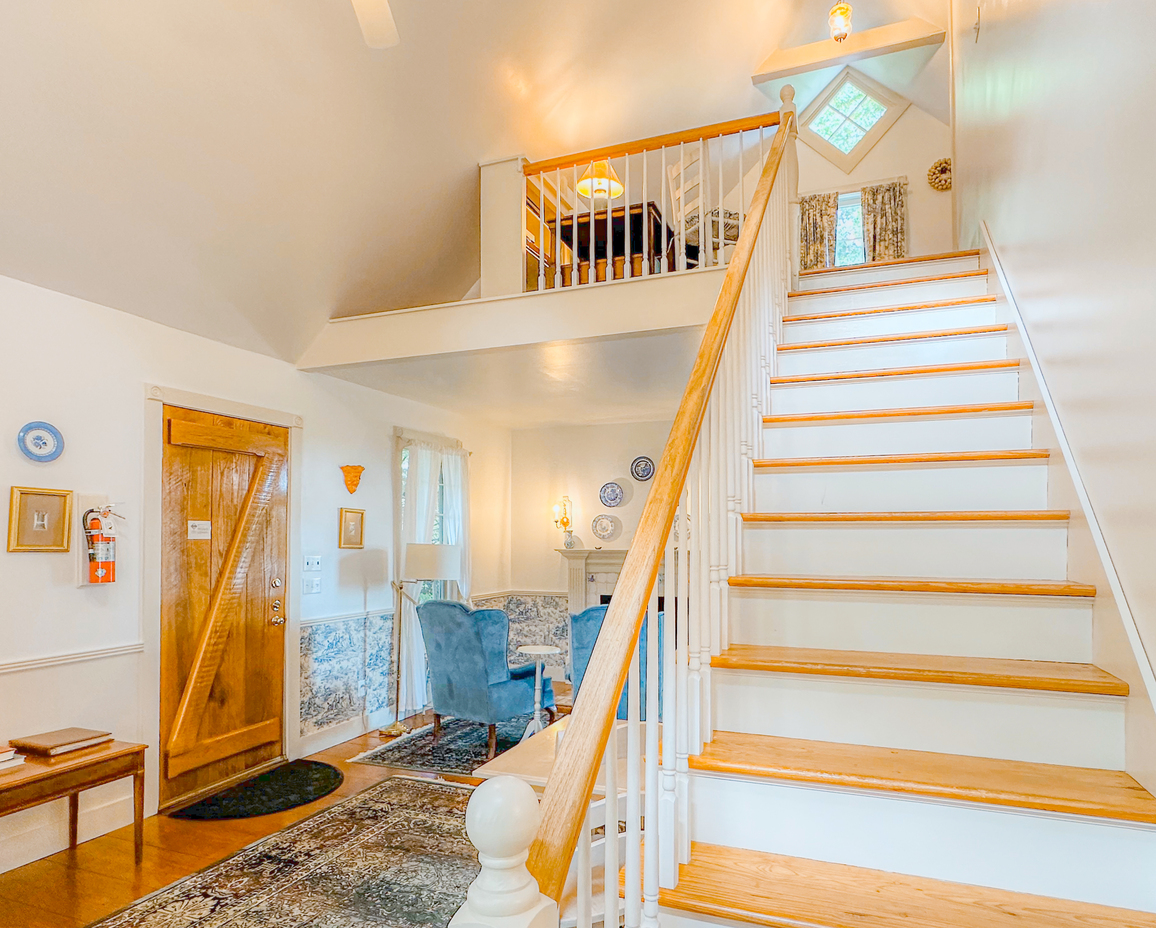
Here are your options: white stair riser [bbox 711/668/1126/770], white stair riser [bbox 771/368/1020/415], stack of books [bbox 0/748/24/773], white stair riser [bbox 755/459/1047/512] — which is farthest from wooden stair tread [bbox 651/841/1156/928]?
stack of books [bbox 0/748/24/773]

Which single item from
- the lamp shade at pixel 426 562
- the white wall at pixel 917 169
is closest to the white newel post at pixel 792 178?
the lamp shade at pixel 426 562

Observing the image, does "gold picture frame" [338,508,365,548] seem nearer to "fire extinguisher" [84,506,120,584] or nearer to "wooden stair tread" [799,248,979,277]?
"fire extinguisher" [84,506,120,584]

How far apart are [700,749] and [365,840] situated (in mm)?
2417

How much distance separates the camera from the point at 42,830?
10.4ft

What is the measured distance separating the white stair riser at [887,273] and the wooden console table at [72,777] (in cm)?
380

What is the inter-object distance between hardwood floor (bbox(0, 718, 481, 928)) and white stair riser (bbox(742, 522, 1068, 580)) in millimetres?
2695

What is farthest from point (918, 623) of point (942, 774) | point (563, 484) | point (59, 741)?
point (563, 484)

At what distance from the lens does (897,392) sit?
2613 mm

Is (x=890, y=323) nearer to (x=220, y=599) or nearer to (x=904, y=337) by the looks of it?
(x=904, y=337)

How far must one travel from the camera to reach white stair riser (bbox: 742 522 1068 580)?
1.89 m

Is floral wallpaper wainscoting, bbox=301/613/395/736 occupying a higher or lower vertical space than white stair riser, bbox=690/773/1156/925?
lower

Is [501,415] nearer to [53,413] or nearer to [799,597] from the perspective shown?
[53,413]

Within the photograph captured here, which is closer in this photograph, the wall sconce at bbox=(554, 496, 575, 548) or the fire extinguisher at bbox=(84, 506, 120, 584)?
the fire extinguisher at bbox=(84, 506, 120, 584)

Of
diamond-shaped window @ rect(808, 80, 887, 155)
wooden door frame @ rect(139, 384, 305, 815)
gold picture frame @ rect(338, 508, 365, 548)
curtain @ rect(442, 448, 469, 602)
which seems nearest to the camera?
wooden door frame @ rect(139, 384, 305, 815)
